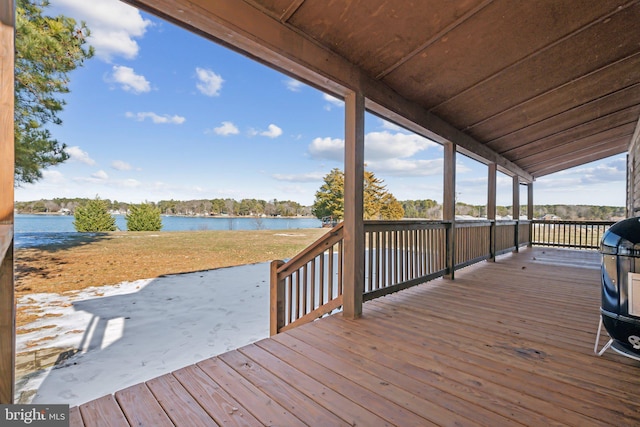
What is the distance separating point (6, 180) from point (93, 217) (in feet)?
46.2

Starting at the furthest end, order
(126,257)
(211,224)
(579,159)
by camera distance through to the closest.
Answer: (211,224) → (126,257) → (579,159)

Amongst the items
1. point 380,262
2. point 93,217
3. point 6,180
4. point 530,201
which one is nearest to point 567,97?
point 380,262

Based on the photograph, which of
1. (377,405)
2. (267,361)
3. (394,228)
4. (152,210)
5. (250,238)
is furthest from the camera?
(152,210)

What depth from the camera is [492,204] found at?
6.12 m

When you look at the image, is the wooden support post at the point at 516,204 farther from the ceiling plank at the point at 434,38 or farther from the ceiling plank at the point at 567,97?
the ceiling plank at the point at 434,38

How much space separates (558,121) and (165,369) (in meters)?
6.51

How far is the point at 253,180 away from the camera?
21375 mm

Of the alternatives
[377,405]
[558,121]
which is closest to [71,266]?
[377,405]

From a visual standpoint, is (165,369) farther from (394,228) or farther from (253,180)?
(253,180)

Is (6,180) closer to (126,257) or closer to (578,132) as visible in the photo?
(578,132)

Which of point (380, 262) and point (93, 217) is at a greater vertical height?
point (93, 217)

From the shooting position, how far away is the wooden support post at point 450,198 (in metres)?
4.41

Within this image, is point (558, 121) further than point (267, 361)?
Yes

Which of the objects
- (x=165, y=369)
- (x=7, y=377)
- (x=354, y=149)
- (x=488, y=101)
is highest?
(x=488, y=101)
